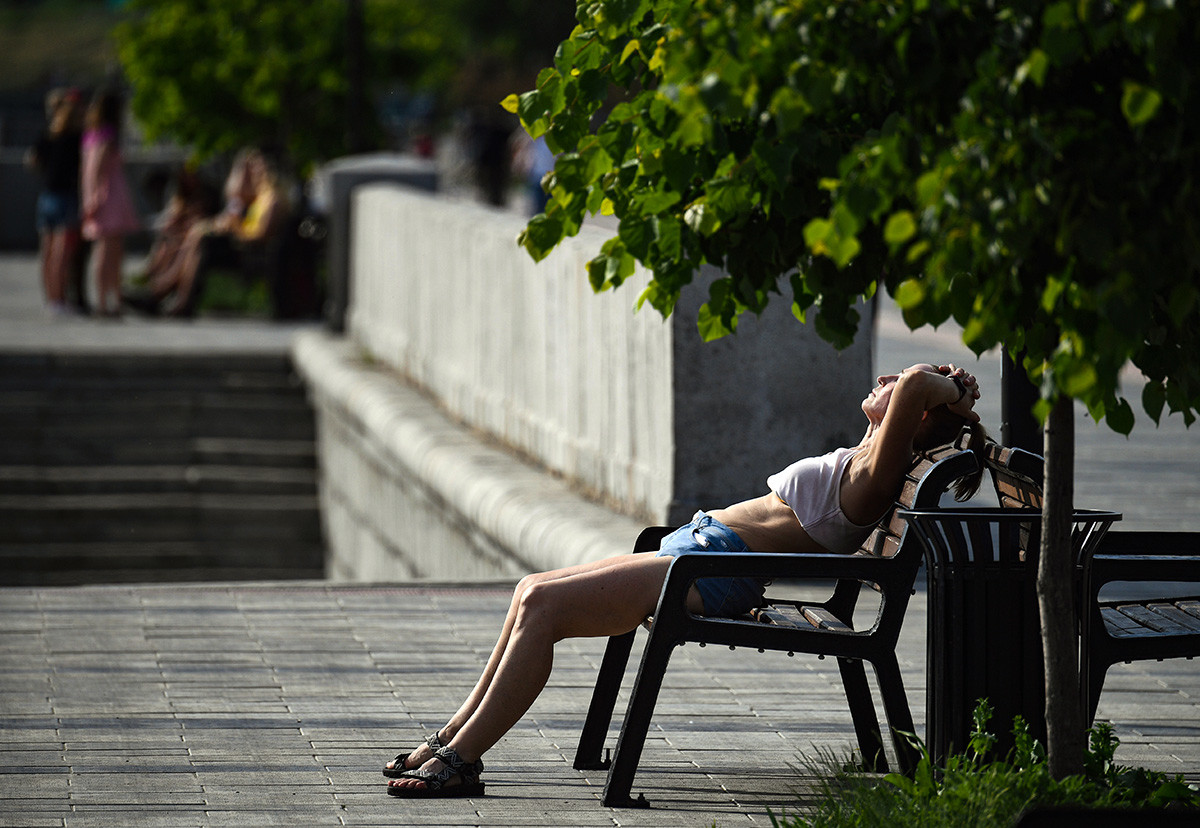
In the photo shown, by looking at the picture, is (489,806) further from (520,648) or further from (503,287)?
(503,287)

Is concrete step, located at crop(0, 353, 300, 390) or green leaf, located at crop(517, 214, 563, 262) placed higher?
green leaf, located at crop(517, 214, 563, 262)

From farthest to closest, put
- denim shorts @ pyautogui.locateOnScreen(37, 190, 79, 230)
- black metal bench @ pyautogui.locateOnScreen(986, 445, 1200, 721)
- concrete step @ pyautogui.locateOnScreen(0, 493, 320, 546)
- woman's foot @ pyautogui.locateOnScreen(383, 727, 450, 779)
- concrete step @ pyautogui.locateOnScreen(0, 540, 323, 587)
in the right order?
denim shorts @ pyautogui.locateOnScreen(37, 190, 79, 230)
concrete step @ pyautogui.locateOnScreen(0, 493, 320, 546)
concrete step @ pyautogui.locateOnScreen(0, 540, 323, 587)
woman's foot @ pyautogui.locateOnScreen(383, 727, 450, 779)
black metal bench @ pyautogui.locateOnScreen(986, 445, 1200, 721)

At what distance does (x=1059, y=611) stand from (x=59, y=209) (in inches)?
547

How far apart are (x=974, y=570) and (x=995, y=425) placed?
6508 millimetres

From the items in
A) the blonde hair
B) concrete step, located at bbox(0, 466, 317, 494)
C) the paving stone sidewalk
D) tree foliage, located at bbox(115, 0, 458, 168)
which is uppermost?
tree foliage, located at bbox(115, 0, 458, 168)

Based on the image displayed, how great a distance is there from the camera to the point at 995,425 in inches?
403

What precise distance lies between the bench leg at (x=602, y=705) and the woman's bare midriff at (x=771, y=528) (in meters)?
0.36

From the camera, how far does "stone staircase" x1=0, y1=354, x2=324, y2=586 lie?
42.3 feet

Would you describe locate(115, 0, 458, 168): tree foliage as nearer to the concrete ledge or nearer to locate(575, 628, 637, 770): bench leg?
the concrete ledge

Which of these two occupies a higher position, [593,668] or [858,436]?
[858,436]

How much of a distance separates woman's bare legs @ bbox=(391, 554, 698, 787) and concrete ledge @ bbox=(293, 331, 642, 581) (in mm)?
2293

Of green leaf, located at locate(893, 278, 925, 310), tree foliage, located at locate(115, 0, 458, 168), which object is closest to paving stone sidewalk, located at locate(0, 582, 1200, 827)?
green leaf, located at locate(893, 278, 925, 310)

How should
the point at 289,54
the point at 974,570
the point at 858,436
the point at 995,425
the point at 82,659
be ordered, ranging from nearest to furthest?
the point at 974,570 → the point at 82,659 → the point at 858,436 → the point at 995,425 → the point at 289,54

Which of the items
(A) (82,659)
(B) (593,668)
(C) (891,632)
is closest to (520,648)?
(C) (891,632)
